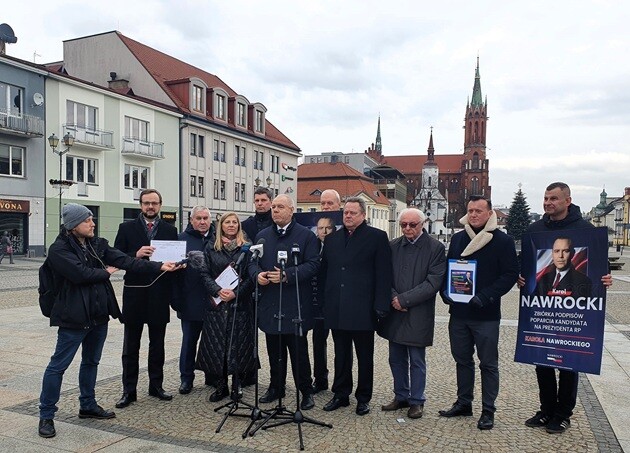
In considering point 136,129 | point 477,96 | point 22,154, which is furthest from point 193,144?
point 477,96

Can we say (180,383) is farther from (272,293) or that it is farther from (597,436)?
(597,436)

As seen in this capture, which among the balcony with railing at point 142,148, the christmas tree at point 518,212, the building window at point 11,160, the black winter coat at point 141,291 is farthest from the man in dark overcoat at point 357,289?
the christmas tree at point 518,212

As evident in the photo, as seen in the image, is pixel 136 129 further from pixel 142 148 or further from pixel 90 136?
pixel 90 136

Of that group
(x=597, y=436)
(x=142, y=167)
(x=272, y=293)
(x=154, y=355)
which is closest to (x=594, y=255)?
(x=597, y=436)

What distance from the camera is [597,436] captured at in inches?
192

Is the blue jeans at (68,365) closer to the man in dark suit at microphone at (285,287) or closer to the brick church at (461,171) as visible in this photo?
the man in dark suit at microphone at (285,287)

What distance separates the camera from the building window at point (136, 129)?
35.3 meters

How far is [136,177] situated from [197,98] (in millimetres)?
8601

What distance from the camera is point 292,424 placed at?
5117 mm

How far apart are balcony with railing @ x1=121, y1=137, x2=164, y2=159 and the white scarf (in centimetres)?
3254

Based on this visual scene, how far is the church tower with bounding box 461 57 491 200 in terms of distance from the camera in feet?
416

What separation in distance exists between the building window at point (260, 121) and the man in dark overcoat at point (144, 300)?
43.7 metres

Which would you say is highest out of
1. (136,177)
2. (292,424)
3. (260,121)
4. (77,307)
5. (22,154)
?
(260,121)

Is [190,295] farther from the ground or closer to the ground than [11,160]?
closer to the ground
